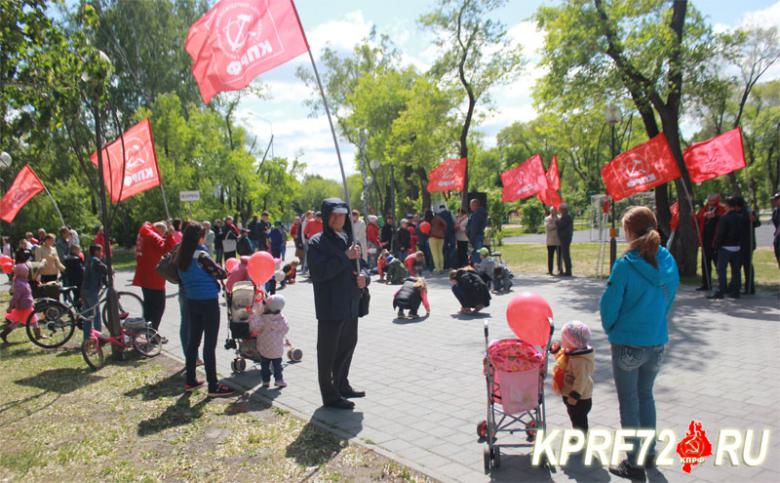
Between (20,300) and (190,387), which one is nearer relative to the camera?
(190,387)

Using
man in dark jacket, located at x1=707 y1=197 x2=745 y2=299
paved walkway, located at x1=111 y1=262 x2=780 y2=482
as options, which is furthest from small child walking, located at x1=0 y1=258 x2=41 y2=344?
man in dark jacket, located at x1=707 y1=197 x2=745 y2=299

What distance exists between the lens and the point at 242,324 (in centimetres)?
727

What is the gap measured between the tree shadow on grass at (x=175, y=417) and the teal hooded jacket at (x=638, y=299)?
4.18 meters

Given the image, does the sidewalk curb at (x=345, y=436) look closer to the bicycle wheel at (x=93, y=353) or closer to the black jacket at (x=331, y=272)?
the black jacket at (x=331, y=272)

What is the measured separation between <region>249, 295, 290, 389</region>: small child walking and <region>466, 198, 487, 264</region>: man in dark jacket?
9.51 meters

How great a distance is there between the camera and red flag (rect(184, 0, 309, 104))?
6566mm

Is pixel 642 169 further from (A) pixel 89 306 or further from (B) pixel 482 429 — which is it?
(A) pixel 89 306

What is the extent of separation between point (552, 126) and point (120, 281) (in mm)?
15794

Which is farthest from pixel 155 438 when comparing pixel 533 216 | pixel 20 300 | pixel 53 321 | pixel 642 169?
pixel 533 216

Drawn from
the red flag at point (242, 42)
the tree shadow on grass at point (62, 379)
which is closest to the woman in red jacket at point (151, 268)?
the tree shadow on grass at point (62, 379)

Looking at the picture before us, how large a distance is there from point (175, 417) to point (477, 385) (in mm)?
3175

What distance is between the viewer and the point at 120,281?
21.2 metres

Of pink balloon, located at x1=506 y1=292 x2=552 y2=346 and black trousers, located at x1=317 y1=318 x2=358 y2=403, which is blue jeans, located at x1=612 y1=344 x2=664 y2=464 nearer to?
pink balloon, located at x1=506 y1=292 x2=552 y2=346

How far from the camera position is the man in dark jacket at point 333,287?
5633mm
